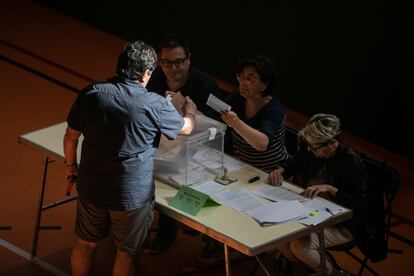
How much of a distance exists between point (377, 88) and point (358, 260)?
7.12 feet

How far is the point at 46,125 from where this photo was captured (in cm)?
672

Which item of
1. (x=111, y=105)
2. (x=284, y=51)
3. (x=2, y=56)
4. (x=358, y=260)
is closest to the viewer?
(x=111, y=105)

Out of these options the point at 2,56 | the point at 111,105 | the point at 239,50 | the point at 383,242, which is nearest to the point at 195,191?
the point at 111,105

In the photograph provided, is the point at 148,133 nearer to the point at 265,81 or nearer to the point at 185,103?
the point at 185,103

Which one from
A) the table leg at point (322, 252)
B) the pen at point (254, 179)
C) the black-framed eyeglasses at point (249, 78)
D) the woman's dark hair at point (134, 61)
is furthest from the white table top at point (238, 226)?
the woman's dark hair at point (134, 61)

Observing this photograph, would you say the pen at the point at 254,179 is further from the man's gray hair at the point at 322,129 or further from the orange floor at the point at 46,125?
the orange floor at the point at 46,125

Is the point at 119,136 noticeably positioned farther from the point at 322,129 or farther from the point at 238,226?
the point at 322,129

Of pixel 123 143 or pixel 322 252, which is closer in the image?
Result: pixel 123 143

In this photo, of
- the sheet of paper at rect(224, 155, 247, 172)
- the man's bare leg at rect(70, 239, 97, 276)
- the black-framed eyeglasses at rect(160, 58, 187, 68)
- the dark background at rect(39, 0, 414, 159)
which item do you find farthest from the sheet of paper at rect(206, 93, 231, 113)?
the dark background at rect(39, 0, 414, 159)

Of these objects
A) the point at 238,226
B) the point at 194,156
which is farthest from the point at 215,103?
the point at 238,226

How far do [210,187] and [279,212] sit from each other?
0.47m

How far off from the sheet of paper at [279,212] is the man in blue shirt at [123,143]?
555mm

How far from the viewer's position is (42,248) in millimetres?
5098

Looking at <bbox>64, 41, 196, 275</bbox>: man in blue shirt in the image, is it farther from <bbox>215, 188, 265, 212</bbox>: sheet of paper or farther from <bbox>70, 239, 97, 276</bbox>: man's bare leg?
<bbox>215, 188, 265, 212</bbox>: sheet of paper
